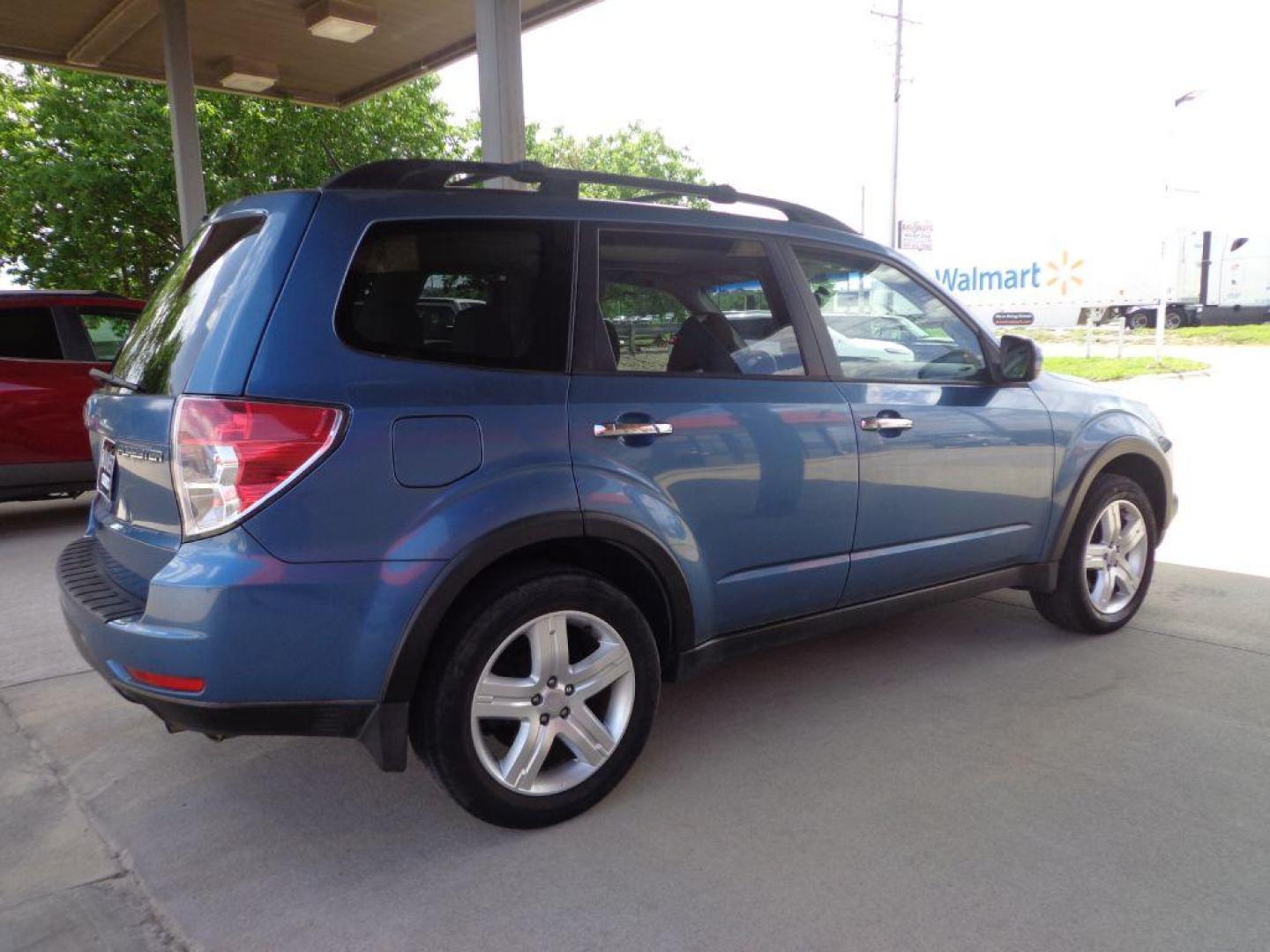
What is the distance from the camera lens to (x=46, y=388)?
714cm

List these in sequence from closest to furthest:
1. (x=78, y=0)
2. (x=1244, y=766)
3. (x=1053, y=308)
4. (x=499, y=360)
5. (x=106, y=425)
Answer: (x=499, y=360) → (x=106, y=425) → (x=1244, y=766) → (x=78, y=0) → (x=1053, y=308)

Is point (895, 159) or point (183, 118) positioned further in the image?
point (895, 159)

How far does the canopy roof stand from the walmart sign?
74.5ft

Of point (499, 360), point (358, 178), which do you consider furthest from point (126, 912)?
point (358, 178)

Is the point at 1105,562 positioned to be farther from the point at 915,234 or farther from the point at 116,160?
the point at 915,234

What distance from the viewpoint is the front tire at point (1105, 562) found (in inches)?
169

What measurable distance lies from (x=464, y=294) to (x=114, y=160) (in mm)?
14485

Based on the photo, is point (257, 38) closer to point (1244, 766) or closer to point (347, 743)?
point (347, 743)

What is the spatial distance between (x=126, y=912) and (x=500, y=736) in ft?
3.44

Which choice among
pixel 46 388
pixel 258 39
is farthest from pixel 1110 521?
pixel 258 39

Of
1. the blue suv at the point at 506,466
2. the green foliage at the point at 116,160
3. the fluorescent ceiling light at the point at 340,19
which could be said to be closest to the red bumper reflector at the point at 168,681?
the blue suv at the point at 506,466

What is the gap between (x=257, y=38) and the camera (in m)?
11.1

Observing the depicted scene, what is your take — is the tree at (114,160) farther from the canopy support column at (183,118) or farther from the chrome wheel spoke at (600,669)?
the chrome wheel spoke at (600,669)

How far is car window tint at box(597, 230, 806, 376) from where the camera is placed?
10.1 feet
